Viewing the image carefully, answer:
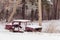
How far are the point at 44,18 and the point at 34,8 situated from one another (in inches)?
92.8

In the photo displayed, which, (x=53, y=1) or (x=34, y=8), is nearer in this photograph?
(x=34, y=8)

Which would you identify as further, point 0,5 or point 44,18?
point 44,18

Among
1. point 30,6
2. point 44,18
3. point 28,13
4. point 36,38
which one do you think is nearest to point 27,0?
point 30,6

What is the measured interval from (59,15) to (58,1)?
117 centimetres

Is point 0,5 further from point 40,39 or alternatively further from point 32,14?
point 40,39

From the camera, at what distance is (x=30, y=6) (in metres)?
15.1

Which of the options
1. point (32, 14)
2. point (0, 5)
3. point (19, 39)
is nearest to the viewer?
point (19, 39)

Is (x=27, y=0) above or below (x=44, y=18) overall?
above

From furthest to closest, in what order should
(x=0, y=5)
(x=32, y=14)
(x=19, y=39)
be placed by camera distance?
1. (x=32, y=14)
2. (x=0, y=5)
3. (x=19, y=39)

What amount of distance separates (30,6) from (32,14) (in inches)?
60.3

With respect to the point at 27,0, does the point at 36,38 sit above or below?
below

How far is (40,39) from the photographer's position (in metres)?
7.18

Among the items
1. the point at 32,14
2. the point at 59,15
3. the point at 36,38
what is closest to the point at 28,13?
the point at 32,14

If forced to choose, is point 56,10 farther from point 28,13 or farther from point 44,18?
point 28,13
